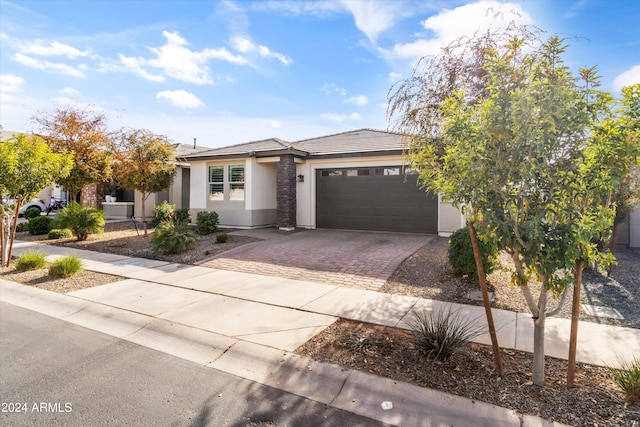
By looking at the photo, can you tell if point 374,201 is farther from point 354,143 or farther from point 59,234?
point 59,234

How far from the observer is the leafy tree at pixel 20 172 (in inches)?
309

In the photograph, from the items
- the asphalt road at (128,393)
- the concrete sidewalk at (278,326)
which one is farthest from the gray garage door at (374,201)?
the asphalt road at (128,393)

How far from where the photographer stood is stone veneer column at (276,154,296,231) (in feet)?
45.5

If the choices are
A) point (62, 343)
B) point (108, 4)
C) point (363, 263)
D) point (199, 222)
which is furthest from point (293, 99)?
point (62, 343)

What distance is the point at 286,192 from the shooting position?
14.0 meters

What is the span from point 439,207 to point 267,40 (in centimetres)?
819

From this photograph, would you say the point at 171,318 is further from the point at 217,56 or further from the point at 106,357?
the point at 217,56

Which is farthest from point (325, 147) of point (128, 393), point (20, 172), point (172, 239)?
point (128, 393)

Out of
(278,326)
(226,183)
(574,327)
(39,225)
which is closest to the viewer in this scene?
(574,327)

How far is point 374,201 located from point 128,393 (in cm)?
1126

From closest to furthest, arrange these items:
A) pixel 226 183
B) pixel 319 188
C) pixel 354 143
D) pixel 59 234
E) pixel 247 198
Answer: pixel 59 234
pixel 247 198
pixel 319 188
pixel 354 143
pixel 226 183

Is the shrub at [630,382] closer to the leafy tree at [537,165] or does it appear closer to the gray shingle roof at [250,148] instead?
the leafy tree at [537,165]

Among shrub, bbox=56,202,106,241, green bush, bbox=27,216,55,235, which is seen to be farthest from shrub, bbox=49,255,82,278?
green bush, bbox=27,216,55,235

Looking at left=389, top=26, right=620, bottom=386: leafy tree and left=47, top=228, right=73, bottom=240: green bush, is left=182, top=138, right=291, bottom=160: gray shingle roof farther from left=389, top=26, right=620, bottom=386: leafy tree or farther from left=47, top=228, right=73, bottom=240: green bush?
left=389, top=26, right=620, bottom=386: leafy tree
